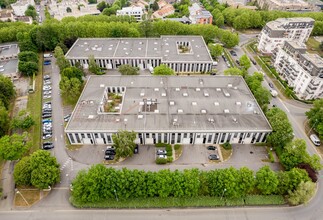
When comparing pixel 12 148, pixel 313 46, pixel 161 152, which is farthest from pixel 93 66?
pixel 313 46

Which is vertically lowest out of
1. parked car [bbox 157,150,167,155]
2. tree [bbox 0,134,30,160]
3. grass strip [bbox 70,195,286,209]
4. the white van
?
grass strip [bbox 70,195,286,209]

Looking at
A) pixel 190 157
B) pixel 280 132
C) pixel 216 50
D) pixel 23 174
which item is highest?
pixel 216 50

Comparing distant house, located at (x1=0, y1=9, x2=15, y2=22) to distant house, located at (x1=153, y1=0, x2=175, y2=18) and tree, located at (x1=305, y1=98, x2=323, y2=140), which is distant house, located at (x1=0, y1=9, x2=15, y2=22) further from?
tree, located at (x1=305, y1=98, x2=323, y2=140)

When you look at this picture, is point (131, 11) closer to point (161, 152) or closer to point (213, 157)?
point (161, 152)

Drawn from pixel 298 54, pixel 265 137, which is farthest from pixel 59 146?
pixel 298 54

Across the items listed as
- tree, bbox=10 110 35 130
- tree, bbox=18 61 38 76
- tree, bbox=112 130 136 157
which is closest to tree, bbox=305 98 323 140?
tree, bbox=112 130 136 157

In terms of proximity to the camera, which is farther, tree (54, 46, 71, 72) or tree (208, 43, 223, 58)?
tree (208, 43, 223, 58)

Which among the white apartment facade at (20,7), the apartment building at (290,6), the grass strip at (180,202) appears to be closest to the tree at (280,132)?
the grass strip at (180,202)
